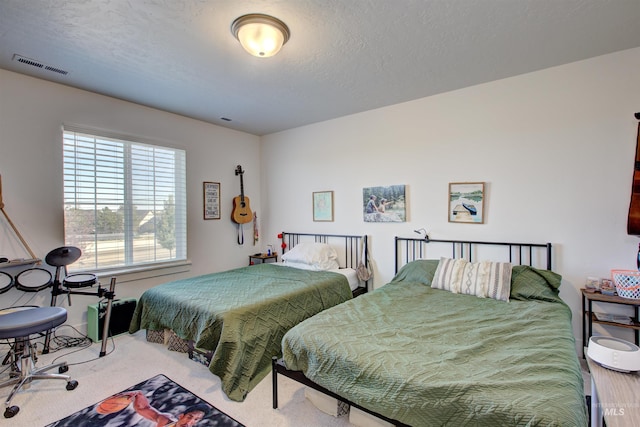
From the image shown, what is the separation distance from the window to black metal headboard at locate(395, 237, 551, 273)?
2908 millimetres

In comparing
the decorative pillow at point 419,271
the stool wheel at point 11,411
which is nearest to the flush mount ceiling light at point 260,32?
the decorative pillow at point 419,271

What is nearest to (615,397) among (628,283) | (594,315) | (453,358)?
(453,358)

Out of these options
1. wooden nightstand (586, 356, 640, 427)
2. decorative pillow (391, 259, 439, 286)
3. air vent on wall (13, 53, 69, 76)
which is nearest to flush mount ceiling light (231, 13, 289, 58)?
air vent on wall (13, 53, 69, 76)

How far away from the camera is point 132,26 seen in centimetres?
201

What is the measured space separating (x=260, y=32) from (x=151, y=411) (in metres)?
2.68

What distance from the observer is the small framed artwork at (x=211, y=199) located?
13.8ft

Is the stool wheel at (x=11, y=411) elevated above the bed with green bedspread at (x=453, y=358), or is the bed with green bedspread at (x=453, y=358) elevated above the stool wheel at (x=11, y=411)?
the bed with green bedspread at (x=453, y=358)

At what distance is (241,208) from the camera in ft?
15.1

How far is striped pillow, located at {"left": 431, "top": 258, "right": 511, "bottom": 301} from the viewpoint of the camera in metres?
2.52

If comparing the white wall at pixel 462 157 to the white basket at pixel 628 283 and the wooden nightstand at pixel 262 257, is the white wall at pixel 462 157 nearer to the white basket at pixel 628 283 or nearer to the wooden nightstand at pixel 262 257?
the white basket at pixel 628 283

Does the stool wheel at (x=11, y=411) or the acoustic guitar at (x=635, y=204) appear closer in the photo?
the stool wheel at (x=11, y=411)

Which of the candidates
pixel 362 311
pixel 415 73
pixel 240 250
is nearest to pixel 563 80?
Answer: pixel 415 73

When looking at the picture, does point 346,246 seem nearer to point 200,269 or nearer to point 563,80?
point 200,269

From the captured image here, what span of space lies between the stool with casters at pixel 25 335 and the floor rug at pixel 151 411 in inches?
15.8
